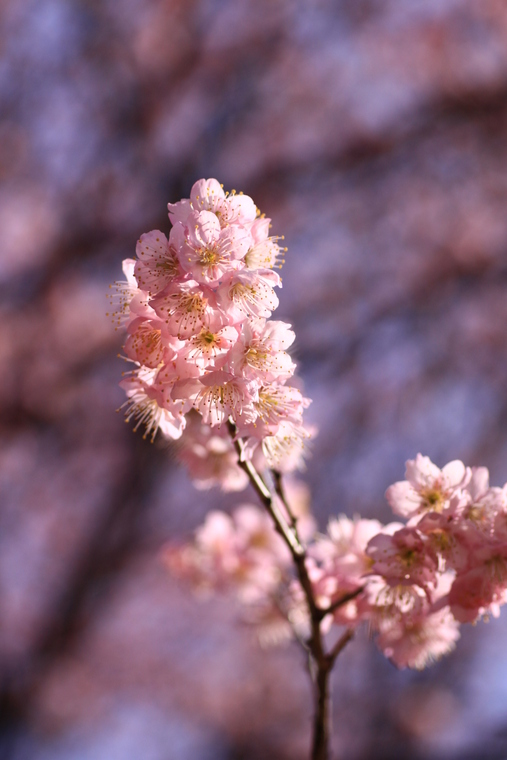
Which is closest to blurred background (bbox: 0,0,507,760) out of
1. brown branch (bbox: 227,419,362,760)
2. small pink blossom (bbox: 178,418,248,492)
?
small pink blossom (bbox: 178,418,248,492)

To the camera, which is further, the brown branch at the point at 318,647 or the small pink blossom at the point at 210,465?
the small pink blossom at the point at 210,465

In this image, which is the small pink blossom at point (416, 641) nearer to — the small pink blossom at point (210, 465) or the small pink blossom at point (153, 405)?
the small pink blossom at point (210, 465)

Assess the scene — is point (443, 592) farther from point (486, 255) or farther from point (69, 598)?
point (486, 255)

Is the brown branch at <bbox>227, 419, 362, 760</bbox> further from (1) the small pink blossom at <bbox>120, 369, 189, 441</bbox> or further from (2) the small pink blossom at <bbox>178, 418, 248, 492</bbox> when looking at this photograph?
(2) the small pink blossom at <bbox>178, 418, 248, 492</bbox>

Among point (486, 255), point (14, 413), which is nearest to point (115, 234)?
point (14, 413)

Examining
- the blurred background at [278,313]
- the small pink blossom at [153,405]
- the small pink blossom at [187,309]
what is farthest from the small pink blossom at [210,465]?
the blurred background at [278,313]

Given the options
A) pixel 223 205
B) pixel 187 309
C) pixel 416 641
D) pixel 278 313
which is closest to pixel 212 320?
pixel 187 309
